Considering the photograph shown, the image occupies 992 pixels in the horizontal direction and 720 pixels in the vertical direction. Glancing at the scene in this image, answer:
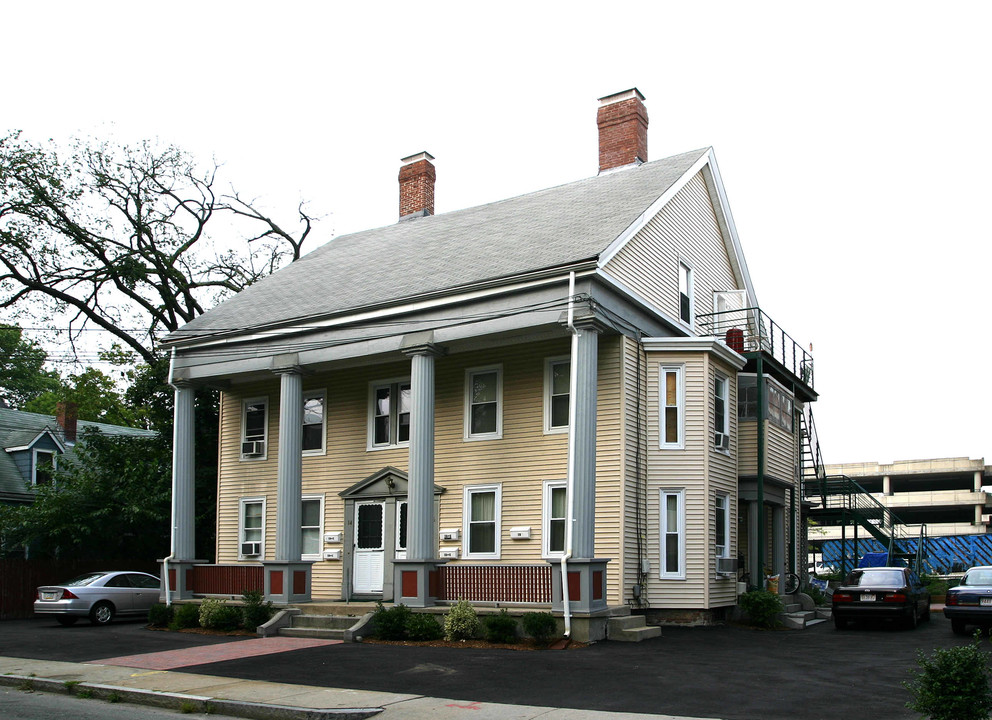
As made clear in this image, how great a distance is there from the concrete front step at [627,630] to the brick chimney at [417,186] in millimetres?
17442

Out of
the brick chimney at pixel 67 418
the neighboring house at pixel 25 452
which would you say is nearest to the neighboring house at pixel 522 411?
the neighboring house at pixel 25 452

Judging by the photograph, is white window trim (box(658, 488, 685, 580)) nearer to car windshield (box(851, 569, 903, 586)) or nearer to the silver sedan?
car windshield (box(851, 569, 903, 586))

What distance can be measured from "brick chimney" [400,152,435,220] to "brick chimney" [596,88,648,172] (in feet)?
22.4

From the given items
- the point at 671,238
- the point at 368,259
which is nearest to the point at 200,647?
the point at 368,259

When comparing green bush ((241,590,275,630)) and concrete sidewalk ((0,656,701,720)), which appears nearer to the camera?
concrete sidewalk ((0,656,701,720))

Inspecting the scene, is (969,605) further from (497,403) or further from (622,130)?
(622,130)

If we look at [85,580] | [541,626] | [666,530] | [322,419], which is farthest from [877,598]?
[85,580]

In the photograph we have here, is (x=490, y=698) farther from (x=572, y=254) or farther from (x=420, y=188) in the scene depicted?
(x=420, y=188)

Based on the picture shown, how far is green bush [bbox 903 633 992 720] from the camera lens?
27.4 ft

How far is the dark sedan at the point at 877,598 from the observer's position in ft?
65.3

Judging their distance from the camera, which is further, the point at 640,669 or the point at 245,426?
the point at 245,426

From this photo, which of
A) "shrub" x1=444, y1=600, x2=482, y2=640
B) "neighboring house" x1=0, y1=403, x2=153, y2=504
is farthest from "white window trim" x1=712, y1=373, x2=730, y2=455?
"neighboring house" x1=0, y1=403, x2=153, y2=504

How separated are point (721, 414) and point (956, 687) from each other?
13849mm

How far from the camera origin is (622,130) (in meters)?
27.4
